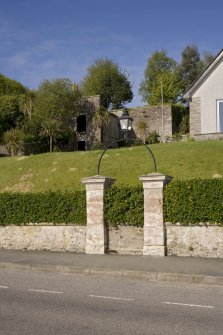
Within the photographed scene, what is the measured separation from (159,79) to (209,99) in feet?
109

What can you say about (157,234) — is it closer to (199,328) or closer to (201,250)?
(201,250)

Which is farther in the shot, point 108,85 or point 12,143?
point 108,85

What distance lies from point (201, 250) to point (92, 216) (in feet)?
13.0

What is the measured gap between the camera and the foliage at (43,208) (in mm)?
15289

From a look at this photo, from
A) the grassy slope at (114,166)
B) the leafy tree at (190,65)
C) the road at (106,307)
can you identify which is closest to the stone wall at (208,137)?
the grassy slope at (114,166)

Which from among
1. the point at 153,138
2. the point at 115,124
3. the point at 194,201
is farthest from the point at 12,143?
the point at 194,201

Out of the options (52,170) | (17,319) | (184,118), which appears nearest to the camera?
(17,319)

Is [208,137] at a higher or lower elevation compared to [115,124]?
lower

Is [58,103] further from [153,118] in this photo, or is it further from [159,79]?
[159,79]

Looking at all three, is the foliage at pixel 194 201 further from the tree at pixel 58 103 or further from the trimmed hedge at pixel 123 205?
the tree at pixel 58 103

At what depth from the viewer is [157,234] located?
13.7 meters

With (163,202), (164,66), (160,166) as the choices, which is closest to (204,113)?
(160,166)

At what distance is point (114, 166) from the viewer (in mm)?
23953

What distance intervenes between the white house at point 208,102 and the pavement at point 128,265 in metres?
16.9
